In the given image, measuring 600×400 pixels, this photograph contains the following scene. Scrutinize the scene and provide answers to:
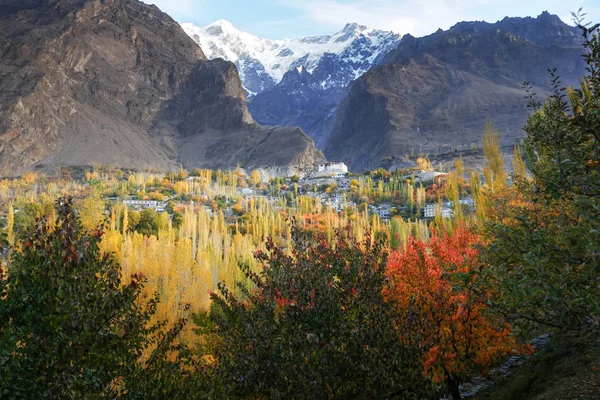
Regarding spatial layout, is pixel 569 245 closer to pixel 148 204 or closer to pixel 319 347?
pixel 319 347

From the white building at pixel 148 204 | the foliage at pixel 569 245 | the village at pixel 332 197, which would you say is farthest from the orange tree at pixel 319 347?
the white building at pixel 148 204

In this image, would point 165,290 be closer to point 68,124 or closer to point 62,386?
point 62,386

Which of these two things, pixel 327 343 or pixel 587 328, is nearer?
pixel 587 328

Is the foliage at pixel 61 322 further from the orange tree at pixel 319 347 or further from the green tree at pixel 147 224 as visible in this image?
the green tree at pixel 147 224

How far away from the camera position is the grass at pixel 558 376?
11344 millimetres

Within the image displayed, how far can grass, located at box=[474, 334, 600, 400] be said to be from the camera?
11.3 meters

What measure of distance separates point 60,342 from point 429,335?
8693mm

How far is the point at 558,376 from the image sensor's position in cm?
1367

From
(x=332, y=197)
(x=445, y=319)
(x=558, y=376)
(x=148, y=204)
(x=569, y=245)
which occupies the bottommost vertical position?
(x=332, y=197)

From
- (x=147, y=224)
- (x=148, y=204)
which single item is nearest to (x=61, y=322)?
(x=147, y=224)

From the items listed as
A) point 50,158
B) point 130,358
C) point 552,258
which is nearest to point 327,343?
point 130,358

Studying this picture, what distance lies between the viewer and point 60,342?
229 inches

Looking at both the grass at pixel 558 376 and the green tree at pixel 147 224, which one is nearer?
the grass at pixel 558 376

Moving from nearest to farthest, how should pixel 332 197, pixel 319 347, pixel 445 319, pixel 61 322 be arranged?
pixel 61 322 < pixel 319 347 < pixel 445 319 < pixel 332 197
